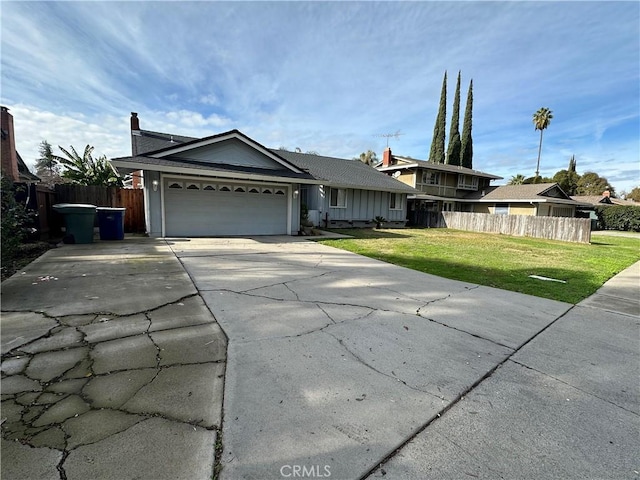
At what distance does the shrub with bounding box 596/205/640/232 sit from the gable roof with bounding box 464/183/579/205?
4.84m

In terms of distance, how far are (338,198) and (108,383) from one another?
55.3 feet

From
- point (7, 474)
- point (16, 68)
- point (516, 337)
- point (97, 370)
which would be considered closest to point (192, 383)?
point (97, 370)

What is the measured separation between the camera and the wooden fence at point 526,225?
15.3 meters

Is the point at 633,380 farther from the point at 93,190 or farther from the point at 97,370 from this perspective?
the point at 93,190

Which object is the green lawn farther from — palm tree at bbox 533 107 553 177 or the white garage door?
palm tree at bbox 533 107 553 177

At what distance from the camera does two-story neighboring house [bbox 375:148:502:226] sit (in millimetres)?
24984

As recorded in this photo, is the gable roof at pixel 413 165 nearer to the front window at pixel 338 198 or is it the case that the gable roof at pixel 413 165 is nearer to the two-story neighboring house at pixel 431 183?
the two-story neighboring house at pixel 431 183

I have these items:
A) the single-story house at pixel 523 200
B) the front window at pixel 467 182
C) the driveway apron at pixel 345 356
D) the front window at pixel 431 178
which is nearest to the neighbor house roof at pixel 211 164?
the driveway apron at pixel 345 356

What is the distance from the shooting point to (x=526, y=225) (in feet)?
58.3

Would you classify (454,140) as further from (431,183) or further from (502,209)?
(431,183)

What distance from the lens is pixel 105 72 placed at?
10.0 meters

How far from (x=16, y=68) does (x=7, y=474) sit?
11.1 meters

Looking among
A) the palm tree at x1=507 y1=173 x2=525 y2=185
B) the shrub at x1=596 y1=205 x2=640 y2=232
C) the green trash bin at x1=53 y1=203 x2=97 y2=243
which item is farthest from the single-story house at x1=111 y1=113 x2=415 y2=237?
the palm tree at x1=507 y1=173 x2=525 y2=185

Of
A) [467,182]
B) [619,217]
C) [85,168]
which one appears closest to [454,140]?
[467,182]
